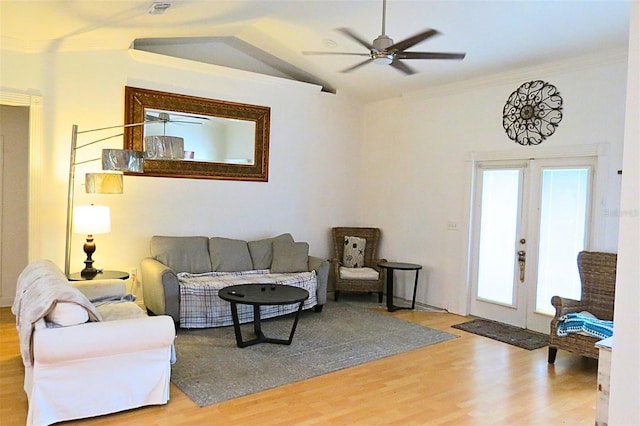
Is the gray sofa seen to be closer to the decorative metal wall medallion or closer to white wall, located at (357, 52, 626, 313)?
white wall, located at (357, 52, 626, 313)

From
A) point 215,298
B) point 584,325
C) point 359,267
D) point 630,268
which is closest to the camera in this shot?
point 630,268

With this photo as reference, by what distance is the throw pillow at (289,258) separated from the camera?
19.1ft

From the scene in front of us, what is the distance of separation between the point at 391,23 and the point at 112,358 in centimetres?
380

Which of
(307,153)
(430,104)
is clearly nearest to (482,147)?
(430,104)

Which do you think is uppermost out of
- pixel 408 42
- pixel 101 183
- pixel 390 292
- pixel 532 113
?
pixel 408 42

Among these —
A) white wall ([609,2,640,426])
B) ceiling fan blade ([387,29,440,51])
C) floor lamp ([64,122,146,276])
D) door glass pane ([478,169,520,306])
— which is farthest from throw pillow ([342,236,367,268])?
white wall ([609,2,640,426])

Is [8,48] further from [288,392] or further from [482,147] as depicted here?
[482,147]

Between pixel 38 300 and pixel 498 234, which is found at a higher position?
pixel 498 234

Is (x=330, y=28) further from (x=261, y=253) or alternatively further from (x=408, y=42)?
(x=261, y=253)

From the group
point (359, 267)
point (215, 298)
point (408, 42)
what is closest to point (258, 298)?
point (215, 298)

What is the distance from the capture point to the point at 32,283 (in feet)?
10.8

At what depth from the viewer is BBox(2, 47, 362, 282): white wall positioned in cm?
489

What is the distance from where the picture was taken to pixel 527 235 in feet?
17.1

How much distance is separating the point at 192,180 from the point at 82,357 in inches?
125
